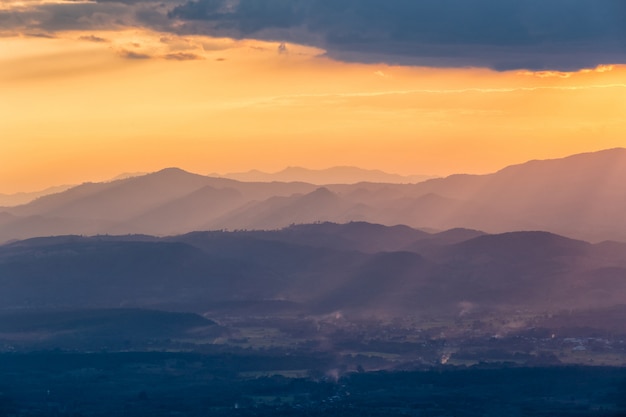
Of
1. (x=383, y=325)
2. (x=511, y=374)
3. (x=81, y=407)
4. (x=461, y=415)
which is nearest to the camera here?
(x=461, y=415)

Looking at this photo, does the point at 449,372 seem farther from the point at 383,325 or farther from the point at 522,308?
the point at 522,308

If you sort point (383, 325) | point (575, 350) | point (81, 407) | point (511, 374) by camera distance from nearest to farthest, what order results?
point (81, 407) < point (511, 374) < point (575, 350) < point (383, 325)

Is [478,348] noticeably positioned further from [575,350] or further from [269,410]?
[269,410]

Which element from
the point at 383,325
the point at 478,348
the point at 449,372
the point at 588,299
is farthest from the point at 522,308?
the point at 449,372

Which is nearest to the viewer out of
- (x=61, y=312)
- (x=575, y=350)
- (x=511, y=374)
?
(x=511, y=374)

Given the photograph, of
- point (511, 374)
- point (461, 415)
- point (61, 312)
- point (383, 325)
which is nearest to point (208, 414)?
point (461, 415)

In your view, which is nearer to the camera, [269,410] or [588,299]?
[269,410]

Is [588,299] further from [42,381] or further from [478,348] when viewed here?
[42,381]

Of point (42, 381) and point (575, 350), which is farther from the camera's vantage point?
point (575, 350)

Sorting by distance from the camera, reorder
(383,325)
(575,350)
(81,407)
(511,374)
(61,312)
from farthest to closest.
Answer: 1. (61,312)
2. (383,325)
3. (575,350)
4. (511,374)
5. (81,407)
